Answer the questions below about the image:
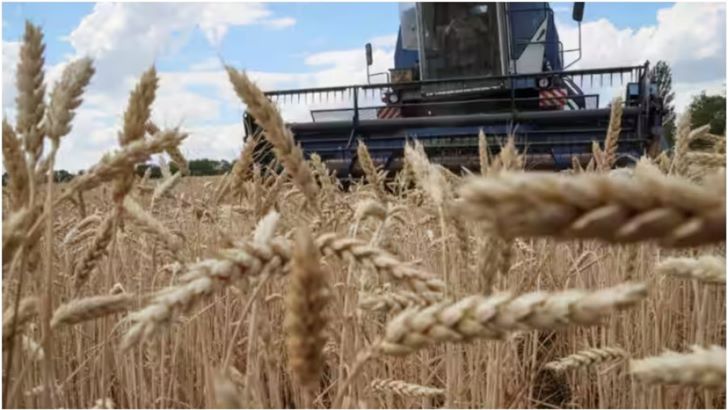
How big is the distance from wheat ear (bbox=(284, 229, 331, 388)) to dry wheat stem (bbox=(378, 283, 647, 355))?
7 cm

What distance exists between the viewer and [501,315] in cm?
62

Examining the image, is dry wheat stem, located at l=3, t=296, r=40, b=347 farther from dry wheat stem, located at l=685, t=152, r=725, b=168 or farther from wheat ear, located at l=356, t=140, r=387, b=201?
dry wheat stem, located at l=685, t=152, r=725, b=168

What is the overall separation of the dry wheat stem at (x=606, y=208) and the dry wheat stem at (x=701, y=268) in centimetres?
54

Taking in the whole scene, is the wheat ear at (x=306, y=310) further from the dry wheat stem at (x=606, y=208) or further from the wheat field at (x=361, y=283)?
the dry wheat stem at (x=606, y=208)

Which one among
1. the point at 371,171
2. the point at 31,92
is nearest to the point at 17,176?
the point at 31,92

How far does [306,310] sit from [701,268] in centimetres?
48

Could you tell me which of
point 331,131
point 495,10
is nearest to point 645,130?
point 495,10

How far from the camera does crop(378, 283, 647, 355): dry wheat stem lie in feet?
1.84

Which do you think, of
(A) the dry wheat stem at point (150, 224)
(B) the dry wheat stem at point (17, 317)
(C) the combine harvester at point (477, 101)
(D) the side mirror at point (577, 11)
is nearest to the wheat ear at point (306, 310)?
(B) the dry wheat stem at point (17, 317)

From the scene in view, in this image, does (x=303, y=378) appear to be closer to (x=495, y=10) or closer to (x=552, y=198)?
(x=552, y=198)

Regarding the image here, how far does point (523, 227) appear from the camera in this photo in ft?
1.09

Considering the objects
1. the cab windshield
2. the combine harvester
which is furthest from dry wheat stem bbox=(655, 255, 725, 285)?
the cab windshield

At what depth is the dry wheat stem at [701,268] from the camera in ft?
2.74

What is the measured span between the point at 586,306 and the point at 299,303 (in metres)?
0.22
